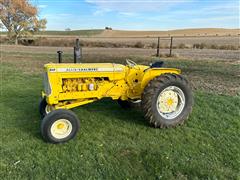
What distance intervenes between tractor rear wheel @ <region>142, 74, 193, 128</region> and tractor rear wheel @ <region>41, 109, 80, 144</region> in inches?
48.0

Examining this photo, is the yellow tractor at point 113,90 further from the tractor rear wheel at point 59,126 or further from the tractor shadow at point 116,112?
the tractor shadow at point 116,112

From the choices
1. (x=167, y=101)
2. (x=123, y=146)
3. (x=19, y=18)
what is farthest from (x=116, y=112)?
(x=19, y=18)

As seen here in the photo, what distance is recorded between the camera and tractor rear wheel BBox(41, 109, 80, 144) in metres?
4.02

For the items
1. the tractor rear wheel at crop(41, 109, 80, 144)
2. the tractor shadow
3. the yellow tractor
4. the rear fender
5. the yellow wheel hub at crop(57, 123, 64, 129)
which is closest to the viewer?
the tractor rear wheel at crop(41, 109, 80, 144)

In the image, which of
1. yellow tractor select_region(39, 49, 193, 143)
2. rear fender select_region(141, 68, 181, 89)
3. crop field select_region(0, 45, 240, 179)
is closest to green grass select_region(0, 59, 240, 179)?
crop field select_region(0, 45, 240, 179)

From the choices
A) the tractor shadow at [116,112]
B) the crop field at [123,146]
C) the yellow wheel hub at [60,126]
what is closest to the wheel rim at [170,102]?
the crop field at [123,146]

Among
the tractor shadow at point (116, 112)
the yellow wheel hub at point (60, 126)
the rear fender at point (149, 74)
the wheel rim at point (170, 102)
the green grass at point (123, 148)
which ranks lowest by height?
the green grass at point (123, 148)

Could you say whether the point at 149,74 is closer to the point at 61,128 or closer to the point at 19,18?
the point at 61,128

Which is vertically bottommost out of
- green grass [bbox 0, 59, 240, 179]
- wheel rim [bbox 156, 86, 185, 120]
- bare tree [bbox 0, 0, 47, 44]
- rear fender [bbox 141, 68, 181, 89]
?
green grass [bbox 0, 59, 240, 179]

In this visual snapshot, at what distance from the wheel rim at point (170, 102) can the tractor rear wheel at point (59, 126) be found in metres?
1.50

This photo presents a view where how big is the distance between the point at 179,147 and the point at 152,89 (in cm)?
104

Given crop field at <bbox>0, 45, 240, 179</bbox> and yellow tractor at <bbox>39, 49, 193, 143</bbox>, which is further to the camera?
yellow tractor at <bbox>39, 49, 193, 143</bbox>

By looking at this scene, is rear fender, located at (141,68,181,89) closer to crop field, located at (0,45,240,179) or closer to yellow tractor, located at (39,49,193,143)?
yellow tractor, located at (39,49,193,143)

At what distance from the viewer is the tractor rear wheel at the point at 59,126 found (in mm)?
4023
